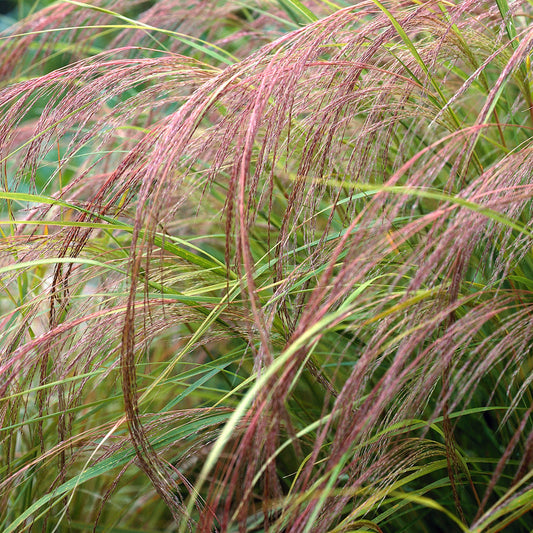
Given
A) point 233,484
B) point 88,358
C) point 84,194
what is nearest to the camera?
point 233,484

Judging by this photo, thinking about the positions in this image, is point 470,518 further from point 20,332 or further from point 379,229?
point 20,332

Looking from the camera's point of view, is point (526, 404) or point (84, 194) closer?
point (526, 404)

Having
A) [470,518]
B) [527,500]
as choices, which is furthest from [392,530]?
[527,500]

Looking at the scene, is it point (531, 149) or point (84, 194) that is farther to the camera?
point (84, 194)

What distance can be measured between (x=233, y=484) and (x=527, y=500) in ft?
1.04

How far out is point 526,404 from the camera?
91 cm

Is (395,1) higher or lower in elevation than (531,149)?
higher

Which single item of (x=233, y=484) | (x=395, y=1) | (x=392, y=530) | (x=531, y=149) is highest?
(x=395, y=1)

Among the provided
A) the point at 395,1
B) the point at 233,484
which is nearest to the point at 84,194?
the point at 395,1

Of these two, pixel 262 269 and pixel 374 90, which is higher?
pixel 374 90

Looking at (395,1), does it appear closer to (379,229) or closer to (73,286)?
(379,229)

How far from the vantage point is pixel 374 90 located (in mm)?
753

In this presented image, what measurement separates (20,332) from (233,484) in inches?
17.9

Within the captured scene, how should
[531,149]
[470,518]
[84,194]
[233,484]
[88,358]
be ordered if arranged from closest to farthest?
[233,484]
[531,149]
[88,358]
[470,518]
[84,194]
